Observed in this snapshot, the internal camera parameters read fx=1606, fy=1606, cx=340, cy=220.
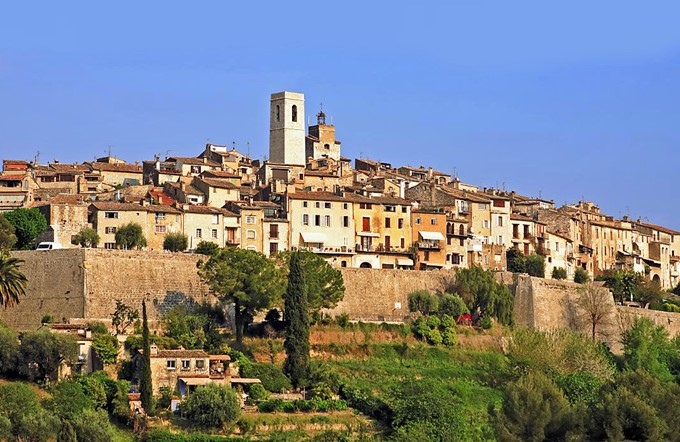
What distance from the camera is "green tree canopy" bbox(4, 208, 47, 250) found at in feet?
235

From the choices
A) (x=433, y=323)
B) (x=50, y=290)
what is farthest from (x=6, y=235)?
(x=433, y=323)

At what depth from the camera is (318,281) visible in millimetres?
66688

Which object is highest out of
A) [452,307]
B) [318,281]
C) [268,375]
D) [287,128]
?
[287,128]

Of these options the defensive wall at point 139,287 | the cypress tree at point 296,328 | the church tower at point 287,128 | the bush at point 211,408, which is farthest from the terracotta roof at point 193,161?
the bush at point 211,408

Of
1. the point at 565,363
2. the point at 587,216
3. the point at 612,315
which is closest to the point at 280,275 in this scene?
the point at 565,363

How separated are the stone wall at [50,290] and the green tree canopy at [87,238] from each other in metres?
6.66

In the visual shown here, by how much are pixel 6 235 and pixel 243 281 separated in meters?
12.0

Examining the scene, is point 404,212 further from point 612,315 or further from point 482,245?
point 612,315

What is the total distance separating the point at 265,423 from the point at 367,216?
80.8 ft

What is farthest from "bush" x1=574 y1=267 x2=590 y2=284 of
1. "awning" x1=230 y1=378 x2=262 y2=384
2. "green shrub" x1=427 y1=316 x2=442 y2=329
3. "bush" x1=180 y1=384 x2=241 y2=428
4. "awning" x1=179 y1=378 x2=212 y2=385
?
"bush" x1=180 y1=384 x2=241 y2=428

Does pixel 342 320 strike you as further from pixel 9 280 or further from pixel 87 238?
pixel 9 280

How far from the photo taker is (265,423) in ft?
186

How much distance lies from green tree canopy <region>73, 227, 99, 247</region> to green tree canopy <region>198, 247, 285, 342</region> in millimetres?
Answer: 8757

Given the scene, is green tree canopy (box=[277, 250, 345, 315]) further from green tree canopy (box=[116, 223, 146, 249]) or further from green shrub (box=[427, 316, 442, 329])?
green tree canopy (box=[116, 223, 146, 249])
